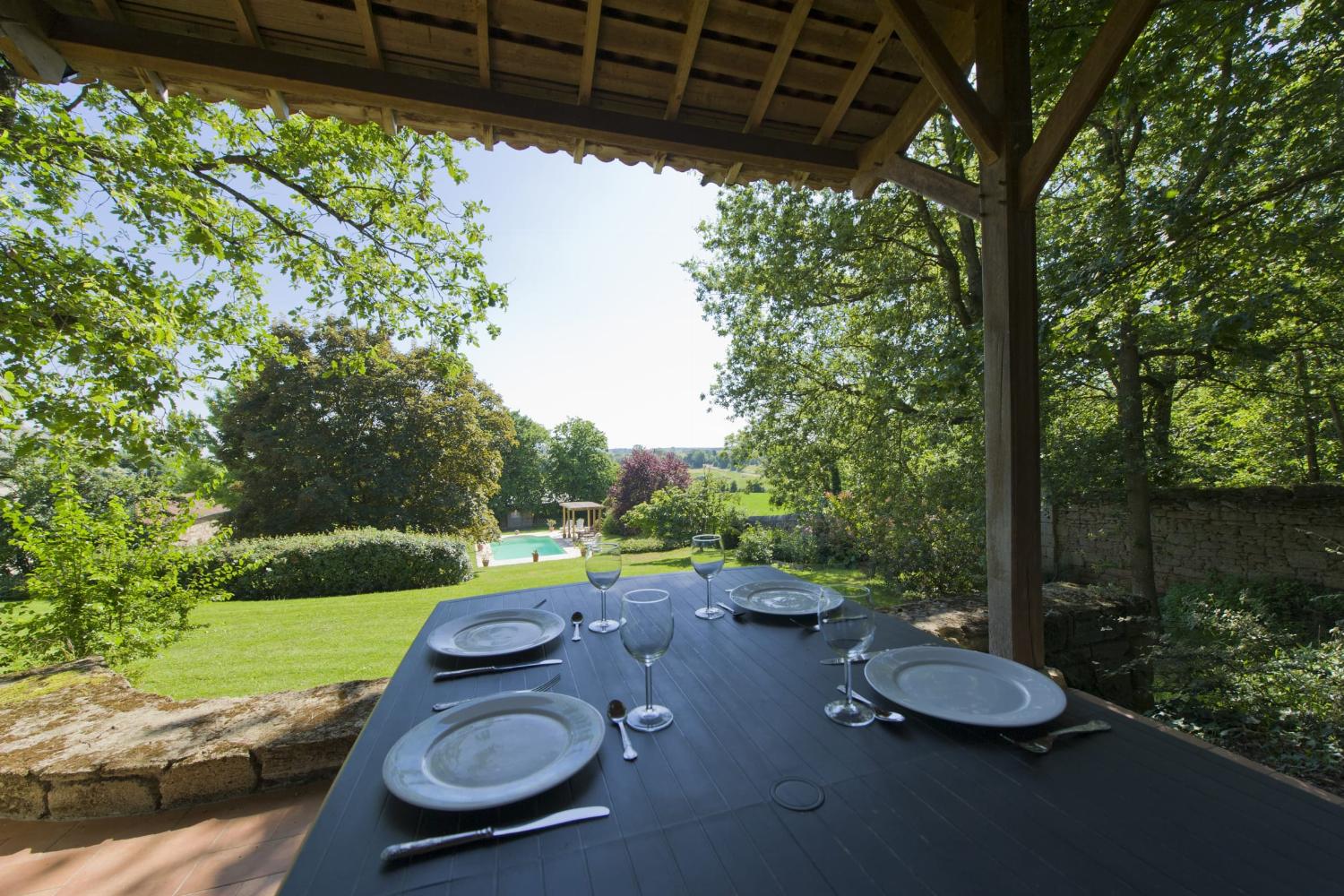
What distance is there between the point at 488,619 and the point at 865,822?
1.23 metres

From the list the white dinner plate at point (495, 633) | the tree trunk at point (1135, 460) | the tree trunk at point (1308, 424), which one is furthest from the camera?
the tree trunk at point (1135, 460)

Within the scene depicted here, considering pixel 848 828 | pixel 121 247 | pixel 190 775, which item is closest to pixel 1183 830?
pixel 848 828

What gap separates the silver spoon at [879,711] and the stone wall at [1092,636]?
179cm

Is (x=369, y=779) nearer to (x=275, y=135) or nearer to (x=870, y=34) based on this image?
(x=870, y=34)

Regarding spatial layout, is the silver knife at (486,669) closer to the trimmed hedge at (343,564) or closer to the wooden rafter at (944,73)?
the wooden rafter at (944,73)

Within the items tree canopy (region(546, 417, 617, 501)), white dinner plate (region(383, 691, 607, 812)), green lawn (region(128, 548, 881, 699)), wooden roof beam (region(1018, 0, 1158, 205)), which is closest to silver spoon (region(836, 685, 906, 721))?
white dinner plate (region(383, 691, 607, 812))

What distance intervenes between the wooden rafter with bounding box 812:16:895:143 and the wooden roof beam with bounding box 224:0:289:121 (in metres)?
1.99

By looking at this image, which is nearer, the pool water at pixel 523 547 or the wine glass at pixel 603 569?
the wine glass at pixel 603 569

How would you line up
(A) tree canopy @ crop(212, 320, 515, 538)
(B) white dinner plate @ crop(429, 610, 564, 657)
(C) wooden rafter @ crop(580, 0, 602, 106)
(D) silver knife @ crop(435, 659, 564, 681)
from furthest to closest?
(A) tree canopy @ crop(212, 320, 515, 538) < (C) wooden rafter @ crop(580, 0, 602, 106) < (B) white dinner plate @ crop(429, 610, 564, 657) < (D) silver knife @ crop(435, 659, 564, 681)

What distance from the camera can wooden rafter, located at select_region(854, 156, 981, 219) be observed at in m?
1.93

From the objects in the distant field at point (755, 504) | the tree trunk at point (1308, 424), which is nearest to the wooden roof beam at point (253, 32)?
the distant field at point (755, 504)

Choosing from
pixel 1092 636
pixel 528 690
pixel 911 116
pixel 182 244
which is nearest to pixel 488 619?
pixel 528 690

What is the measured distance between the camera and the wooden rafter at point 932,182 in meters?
1.93

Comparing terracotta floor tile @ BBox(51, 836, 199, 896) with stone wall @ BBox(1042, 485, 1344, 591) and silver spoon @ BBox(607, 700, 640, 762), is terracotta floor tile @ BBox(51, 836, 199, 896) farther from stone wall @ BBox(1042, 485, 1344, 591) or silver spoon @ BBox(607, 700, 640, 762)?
stone wall @ BBox(1042, 485, 1344, 591)
